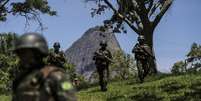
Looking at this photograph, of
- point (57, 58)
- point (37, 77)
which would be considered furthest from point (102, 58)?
point (37, 77)

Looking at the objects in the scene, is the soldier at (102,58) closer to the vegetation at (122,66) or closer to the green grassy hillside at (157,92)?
the green grassy hillside at (157,92)

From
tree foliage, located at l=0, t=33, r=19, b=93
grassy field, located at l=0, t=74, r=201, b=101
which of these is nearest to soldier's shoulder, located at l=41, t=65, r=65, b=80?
grassy field, located at l=0, t=74, r=201, b=101

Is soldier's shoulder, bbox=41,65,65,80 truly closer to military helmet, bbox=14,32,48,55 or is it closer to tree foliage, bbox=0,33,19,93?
military helmet, bbox=14,32,48,55

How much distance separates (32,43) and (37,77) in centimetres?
30

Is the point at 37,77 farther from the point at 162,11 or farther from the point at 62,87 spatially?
the point at 162,11

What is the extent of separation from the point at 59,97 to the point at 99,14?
35113mm

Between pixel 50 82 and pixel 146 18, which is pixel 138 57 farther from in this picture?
pixel 50 82

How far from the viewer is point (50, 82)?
5.41 metres

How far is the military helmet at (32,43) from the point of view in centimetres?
548

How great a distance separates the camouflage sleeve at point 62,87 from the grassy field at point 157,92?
16.5 metres

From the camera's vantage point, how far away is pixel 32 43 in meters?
5.48

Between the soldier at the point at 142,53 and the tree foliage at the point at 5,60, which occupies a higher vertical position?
the tree foliage at the point at 5,60

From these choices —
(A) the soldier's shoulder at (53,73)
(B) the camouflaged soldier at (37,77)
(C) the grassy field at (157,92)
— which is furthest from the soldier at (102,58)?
(A) the soldier's shoulder at (53,73)

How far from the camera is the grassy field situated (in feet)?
74.6
